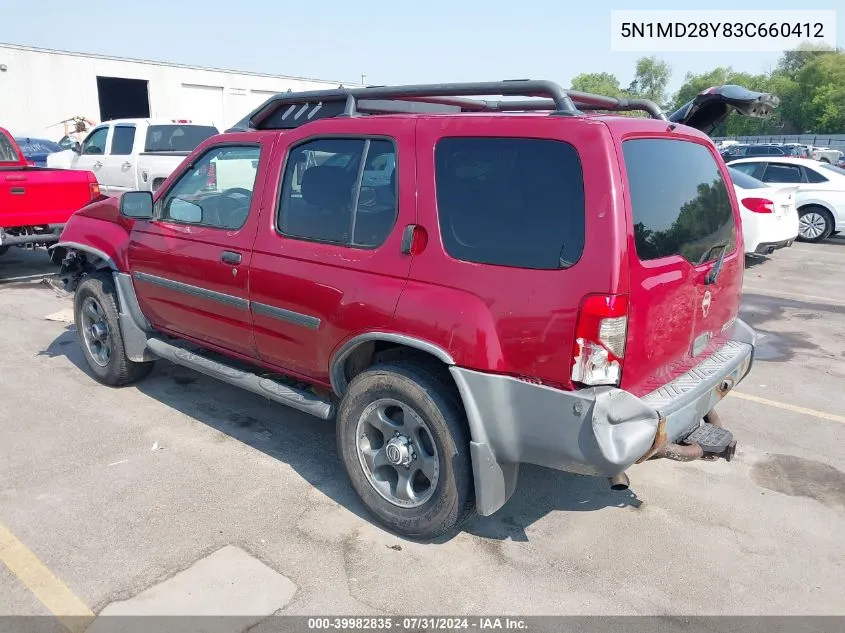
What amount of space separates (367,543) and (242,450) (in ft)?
4.30

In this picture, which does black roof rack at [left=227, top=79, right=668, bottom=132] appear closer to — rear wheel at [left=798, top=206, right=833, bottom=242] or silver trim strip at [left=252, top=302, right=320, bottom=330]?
silver trim strip at [left=252, top=302, right=320, bottom=330]

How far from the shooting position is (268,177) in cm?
387

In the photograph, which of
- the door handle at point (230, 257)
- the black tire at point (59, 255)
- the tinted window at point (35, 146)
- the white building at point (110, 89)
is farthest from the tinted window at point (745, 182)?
the white building at point (110, 89)

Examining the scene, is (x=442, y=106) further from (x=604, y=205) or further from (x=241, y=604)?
(x=241, y=604)

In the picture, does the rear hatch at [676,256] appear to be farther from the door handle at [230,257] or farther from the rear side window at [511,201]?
the door handle at [230,257]

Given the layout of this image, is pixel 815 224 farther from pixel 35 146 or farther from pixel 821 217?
pixel 35 146

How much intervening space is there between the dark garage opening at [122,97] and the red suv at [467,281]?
30.4m

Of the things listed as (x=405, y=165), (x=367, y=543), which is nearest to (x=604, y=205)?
(x=405, y=165)

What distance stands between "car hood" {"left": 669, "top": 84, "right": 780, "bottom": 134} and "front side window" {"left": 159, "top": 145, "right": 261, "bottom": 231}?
128 inches

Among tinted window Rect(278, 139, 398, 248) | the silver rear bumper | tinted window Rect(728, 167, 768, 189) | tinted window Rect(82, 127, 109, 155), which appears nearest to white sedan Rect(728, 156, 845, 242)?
tinted window Rect(728, 167, 768, 189)

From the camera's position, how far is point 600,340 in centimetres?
268

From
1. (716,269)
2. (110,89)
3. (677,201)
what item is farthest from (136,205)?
(110,89)

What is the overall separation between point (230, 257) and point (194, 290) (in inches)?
18.6

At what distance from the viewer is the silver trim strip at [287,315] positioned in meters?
3.57
